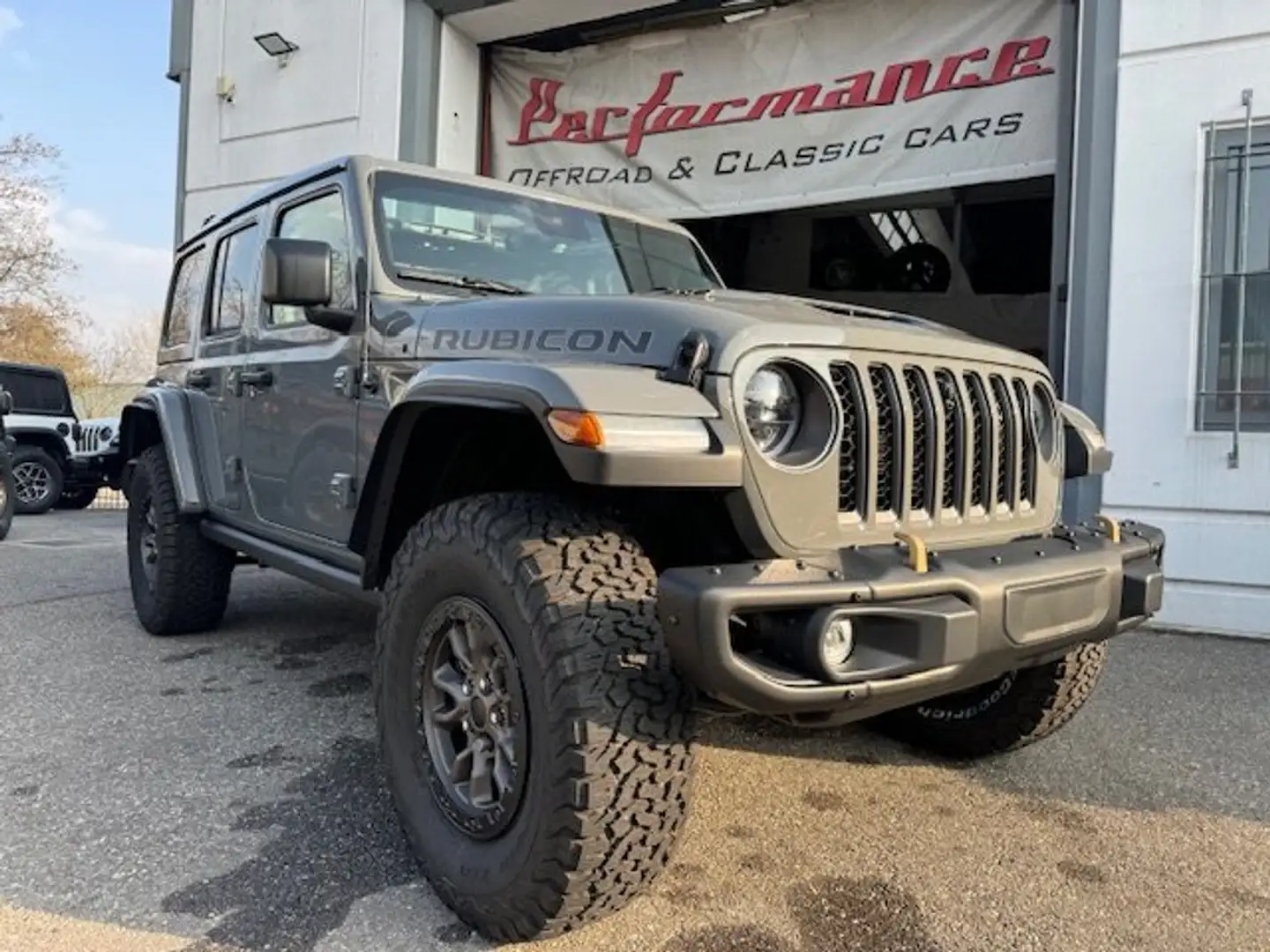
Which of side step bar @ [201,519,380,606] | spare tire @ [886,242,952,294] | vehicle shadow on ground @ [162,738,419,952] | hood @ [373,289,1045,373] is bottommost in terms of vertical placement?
vehicle shadow on ground @ [162,738,419,952]

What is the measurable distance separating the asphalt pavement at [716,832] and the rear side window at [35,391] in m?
9.70

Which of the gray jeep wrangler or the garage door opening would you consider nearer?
the gray jeep wrangler

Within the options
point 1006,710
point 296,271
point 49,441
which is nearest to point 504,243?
point 296,271

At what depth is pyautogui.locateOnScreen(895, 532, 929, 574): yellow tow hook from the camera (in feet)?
6.50

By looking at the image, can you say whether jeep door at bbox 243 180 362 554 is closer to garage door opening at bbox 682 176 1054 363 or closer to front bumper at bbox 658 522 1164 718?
front bumper at bbox 658 522 1164 718

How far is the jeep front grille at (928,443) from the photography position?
2.15 metres

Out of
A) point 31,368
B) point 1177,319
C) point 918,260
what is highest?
point 918,260

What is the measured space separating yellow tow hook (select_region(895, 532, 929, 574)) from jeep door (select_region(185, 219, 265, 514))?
2947 mm

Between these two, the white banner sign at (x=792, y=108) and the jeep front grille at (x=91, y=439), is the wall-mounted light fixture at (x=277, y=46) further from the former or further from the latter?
the jeep front grille at (x=91, y=439)

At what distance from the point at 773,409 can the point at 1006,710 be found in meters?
1.56

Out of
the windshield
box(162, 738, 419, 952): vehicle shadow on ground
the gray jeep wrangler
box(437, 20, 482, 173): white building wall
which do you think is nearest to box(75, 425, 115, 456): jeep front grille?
box(437, 20, 482, 173): white building wall

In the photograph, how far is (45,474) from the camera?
12.3 meters

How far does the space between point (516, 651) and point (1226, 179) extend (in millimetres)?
5312

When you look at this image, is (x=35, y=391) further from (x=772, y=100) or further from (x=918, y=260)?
(x=918, y=260)
